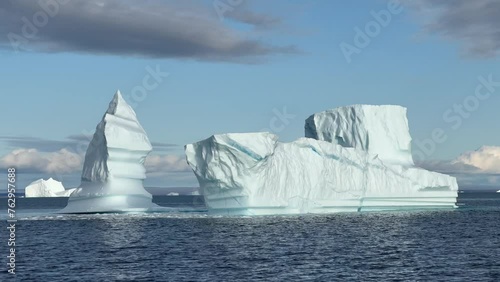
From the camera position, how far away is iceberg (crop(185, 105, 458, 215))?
45.7 meters

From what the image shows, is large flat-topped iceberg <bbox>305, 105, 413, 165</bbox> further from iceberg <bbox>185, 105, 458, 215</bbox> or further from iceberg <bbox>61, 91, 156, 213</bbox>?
iceberg <bbox>61, 91, 156, 213</bbox>

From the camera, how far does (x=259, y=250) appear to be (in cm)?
3097

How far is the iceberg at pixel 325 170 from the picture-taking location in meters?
45.7

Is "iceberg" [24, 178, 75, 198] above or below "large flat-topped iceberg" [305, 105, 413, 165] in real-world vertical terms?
below

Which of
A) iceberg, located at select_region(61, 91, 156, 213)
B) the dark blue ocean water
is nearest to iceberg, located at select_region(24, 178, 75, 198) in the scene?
iceberg, located at select_region(61, 91, 156, 213)

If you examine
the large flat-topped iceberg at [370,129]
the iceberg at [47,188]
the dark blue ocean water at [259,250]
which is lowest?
the dark blue ocean water at [259,250]

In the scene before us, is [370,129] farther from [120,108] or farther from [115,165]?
[115,165]

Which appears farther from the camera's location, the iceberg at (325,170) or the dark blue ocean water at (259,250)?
the iceberg at (325,170)

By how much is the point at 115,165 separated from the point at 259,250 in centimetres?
2102

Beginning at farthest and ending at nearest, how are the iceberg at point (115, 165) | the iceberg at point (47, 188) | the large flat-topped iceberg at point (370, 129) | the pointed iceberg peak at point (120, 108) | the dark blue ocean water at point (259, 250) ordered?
1. the iceberg at point (47, 188)
2. the large flat-topped iceberg at point (370, 129)
3. the pointed iceberg peak at point (120, 108)
4. the iceberg at point (115, 165)
5. the dark blue ocean water at point (259, 250)

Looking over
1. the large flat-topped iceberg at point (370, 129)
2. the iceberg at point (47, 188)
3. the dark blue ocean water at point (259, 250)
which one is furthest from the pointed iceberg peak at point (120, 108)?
the iceberg at point (47, 188)

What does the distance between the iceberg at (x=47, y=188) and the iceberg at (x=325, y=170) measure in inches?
2618

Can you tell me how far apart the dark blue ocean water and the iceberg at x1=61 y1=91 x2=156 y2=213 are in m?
1.81

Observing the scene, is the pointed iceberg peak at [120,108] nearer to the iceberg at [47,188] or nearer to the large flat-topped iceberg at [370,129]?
the large flat-topped iceberg at [370,129]
